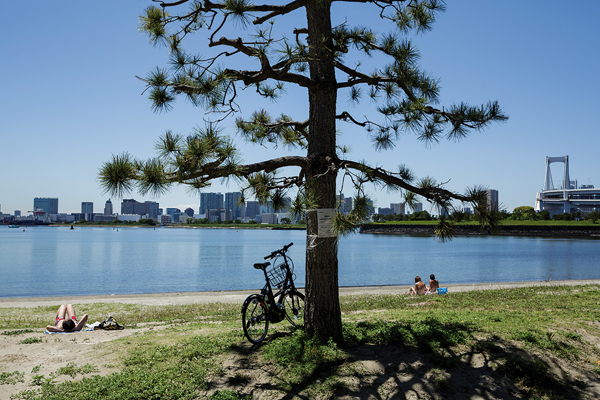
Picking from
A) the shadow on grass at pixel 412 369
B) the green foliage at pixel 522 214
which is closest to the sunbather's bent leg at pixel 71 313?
the shadow on grass at pixel 412 369

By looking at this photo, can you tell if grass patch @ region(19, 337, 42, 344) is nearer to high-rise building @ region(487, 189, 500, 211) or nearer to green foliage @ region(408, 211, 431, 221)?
green foliage @ region(408, 211, 431, 221)

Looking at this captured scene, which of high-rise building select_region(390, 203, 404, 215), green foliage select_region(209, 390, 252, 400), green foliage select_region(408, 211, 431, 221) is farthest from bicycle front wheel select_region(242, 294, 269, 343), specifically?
green foliage select_region(408, 211, 431, 221)

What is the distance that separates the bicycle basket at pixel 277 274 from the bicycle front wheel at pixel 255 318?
40 cm

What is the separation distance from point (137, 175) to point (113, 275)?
26628mm

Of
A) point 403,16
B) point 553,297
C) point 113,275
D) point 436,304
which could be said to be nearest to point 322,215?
point 403,16

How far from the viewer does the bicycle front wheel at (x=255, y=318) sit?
207 inches

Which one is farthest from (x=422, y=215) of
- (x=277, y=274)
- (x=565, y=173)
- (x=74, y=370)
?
(x=565, y=173)

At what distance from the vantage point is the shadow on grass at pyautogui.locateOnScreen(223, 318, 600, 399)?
3.94 metres

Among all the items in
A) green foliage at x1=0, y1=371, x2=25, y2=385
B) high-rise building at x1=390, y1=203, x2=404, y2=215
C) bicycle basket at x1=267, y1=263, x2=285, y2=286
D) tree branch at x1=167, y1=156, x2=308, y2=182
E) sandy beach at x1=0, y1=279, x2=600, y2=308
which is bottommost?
sandy beach at x1=0, y1=279, x2=600, y2=308

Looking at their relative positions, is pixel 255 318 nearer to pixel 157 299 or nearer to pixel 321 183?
pixel 321 183

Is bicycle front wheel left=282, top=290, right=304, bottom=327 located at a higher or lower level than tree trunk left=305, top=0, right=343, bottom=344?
lower

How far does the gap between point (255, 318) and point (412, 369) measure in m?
2.17

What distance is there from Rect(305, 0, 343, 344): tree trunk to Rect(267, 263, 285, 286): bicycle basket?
801 millimetres

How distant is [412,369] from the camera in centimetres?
429
